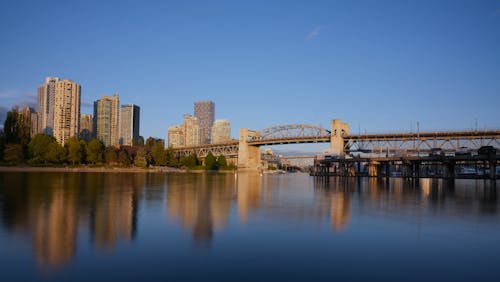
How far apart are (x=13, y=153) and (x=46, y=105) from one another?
115 metres

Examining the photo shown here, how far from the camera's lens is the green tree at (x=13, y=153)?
78.8 m

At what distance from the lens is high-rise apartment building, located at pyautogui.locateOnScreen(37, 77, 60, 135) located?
17912cm

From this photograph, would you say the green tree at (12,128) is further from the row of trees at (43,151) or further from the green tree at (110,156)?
the green tree at (110,156)

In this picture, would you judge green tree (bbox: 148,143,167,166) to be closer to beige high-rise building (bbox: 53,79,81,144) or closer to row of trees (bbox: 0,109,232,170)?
row of trees (bbox: 0,109,232,170)

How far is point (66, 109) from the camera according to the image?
168m

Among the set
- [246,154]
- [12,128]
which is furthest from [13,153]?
[246,154]

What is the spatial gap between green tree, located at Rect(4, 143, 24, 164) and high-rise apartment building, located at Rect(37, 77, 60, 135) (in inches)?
3990

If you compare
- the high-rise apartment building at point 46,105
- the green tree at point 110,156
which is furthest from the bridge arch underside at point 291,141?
the high-rise apartment building at point 46,105

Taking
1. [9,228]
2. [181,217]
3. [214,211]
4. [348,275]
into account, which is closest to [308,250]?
[348,275]

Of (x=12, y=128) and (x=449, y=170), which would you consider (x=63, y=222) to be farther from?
(x=12, y=128)

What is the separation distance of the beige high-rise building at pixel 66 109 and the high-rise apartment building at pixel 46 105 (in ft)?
21.4

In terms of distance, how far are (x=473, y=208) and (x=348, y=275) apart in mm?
17059

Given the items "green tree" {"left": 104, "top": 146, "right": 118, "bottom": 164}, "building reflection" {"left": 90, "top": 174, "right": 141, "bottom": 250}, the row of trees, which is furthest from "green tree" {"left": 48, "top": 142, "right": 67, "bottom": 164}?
"building reflection" {"left": 90, "top": 174, "right": 141, "bottom": 250}

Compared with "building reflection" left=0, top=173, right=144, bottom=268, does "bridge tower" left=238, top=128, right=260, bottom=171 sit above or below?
above
